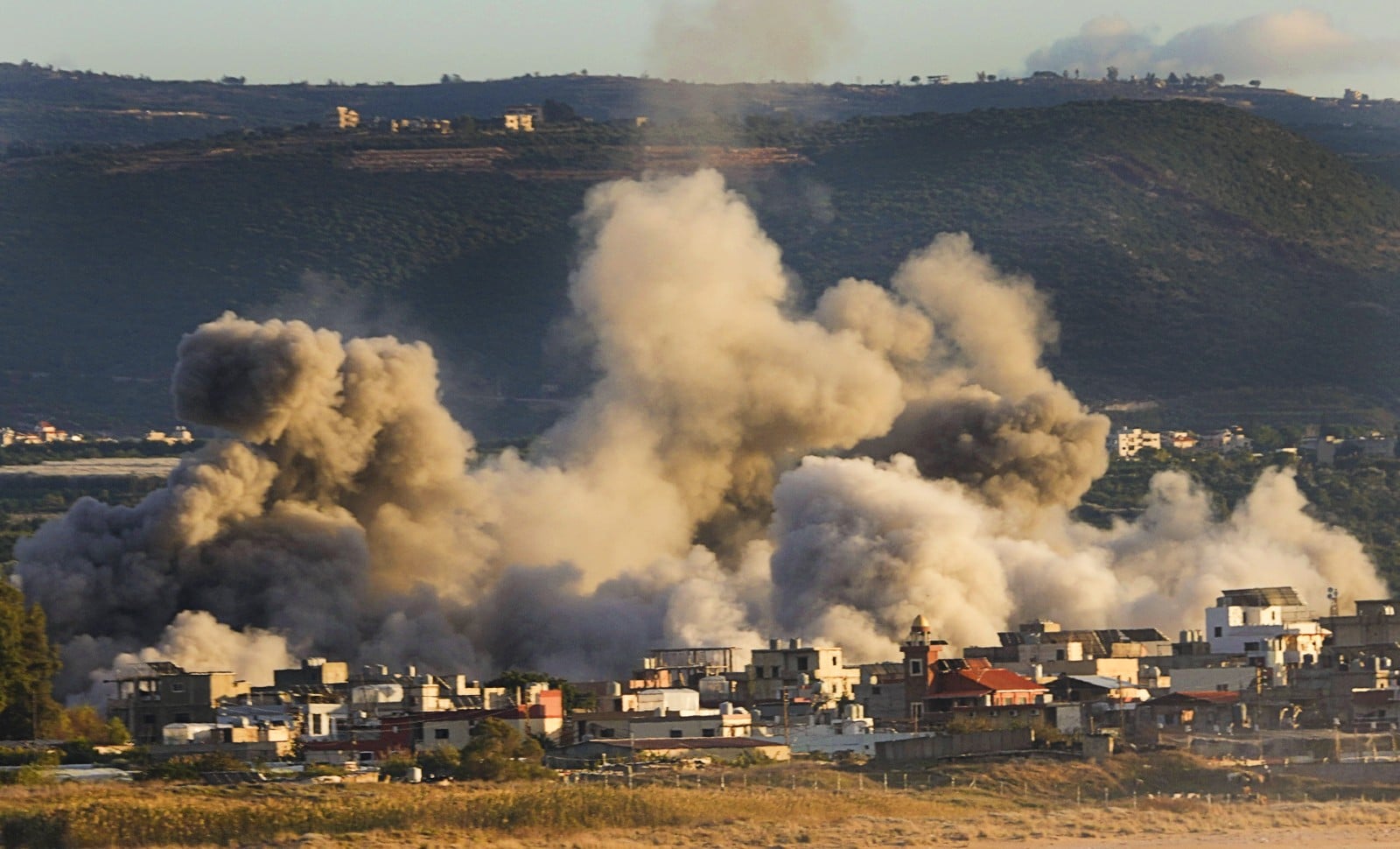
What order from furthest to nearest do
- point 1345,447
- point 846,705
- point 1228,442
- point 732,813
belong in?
point 1228,442 < point 1345,447 < point 846,705 < point 732,813

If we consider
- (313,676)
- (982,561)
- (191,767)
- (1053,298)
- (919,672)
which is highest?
(1053,298)

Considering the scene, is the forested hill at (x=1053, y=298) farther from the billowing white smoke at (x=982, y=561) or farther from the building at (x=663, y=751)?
the building at (x=663, y=751)

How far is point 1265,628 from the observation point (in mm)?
83375

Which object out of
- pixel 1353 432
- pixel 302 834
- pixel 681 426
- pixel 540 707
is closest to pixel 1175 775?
pixel 540 707

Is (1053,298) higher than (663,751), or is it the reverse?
(1053,298)

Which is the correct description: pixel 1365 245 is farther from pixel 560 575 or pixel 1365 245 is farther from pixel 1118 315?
pixel 560 575

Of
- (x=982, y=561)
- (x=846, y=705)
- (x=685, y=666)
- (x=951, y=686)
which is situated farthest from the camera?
(x=982, y=561)

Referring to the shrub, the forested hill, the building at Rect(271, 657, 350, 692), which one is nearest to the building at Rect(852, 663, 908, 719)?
→ the building at Rect(271, 657, 350, 692)

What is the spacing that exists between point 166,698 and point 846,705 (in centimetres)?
1485

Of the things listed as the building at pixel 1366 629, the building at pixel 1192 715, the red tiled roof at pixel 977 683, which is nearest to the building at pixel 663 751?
the red tiled roof at pixel 977 683

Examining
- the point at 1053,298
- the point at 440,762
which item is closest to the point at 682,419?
the point at 440,762

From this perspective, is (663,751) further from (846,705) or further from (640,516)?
(640,516)

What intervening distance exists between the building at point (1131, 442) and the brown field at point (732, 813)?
84037mm

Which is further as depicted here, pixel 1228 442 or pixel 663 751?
pixel 1228 442
